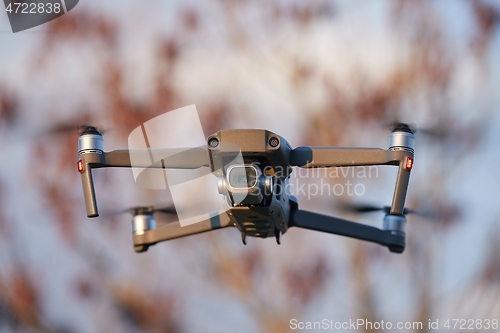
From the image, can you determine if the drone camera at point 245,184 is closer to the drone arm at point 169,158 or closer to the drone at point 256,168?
the drone at point 256,168

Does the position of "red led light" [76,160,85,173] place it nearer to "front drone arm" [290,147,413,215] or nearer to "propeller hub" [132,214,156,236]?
"propeller hub" [132,214,156,236]

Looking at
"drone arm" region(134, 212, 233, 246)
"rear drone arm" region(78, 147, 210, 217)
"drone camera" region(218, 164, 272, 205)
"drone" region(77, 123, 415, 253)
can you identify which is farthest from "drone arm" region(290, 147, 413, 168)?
"drone arm" region(134, 212, 233, 246)

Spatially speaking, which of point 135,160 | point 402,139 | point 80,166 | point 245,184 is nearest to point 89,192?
point 80,166

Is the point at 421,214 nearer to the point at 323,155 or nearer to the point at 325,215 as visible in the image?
the point at 325,215

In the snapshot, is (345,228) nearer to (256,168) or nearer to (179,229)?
(179,229)

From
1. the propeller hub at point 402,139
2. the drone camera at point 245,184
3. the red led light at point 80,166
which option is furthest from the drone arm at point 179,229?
the propeller hub at point 402,139

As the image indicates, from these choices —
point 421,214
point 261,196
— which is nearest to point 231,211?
point 261,196

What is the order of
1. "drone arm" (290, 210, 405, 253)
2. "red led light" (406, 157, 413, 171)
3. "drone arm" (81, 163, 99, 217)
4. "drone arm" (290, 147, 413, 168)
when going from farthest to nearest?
"drone arm" (290, 210, 405, 253) < "drone arm" (81, 163, 99, 217) < "red led light" (406, 157, 413, 171) < "drone arm" (290, 147, 413, 168)
